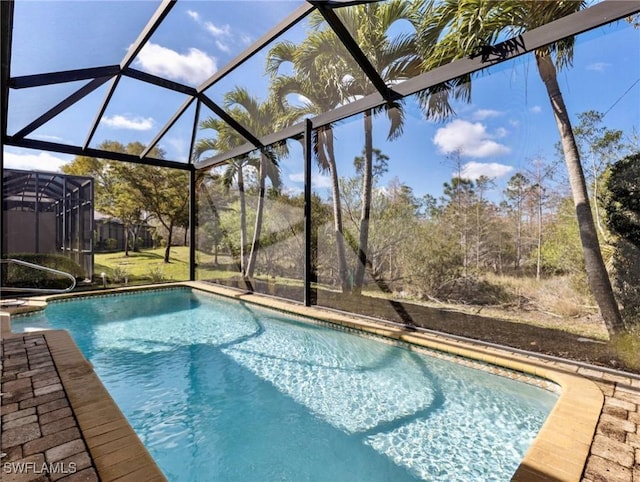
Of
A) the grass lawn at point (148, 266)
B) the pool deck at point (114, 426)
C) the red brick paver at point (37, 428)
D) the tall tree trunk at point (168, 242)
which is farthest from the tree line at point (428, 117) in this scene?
the tall tree trunk at point (168, 242)

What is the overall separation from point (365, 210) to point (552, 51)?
11.4 feet

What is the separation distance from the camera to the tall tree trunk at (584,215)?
331 centimetres

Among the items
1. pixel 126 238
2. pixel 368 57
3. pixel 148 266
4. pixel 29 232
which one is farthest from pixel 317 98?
pixel 126 238

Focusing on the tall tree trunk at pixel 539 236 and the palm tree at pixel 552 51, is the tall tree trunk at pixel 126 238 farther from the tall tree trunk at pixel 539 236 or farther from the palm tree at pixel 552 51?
the tall tree trunk at pixel 539 236

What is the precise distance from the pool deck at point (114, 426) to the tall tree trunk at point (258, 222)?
4762mm

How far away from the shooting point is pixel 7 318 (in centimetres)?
446

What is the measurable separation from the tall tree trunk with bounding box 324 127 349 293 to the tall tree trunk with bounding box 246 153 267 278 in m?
2.28

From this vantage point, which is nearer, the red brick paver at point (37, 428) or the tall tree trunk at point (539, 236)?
the red brick paver at point (37, 428)

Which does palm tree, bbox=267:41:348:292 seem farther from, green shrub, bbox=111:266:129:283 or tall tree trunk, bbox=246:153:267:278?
green shrub, bbox=111:266:129:283

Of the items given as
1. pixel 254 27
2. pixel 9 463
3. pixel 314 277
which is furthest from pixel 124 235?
pixel 9 463

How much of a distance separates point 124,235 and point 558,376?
13.5 m

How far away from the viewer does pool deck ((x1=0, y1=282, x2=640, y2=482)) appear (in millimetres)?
1898

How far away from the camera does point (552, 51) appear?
362cm

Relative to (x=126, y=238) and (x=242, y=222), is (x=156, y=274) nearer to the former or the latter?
(x=126, y=238)
